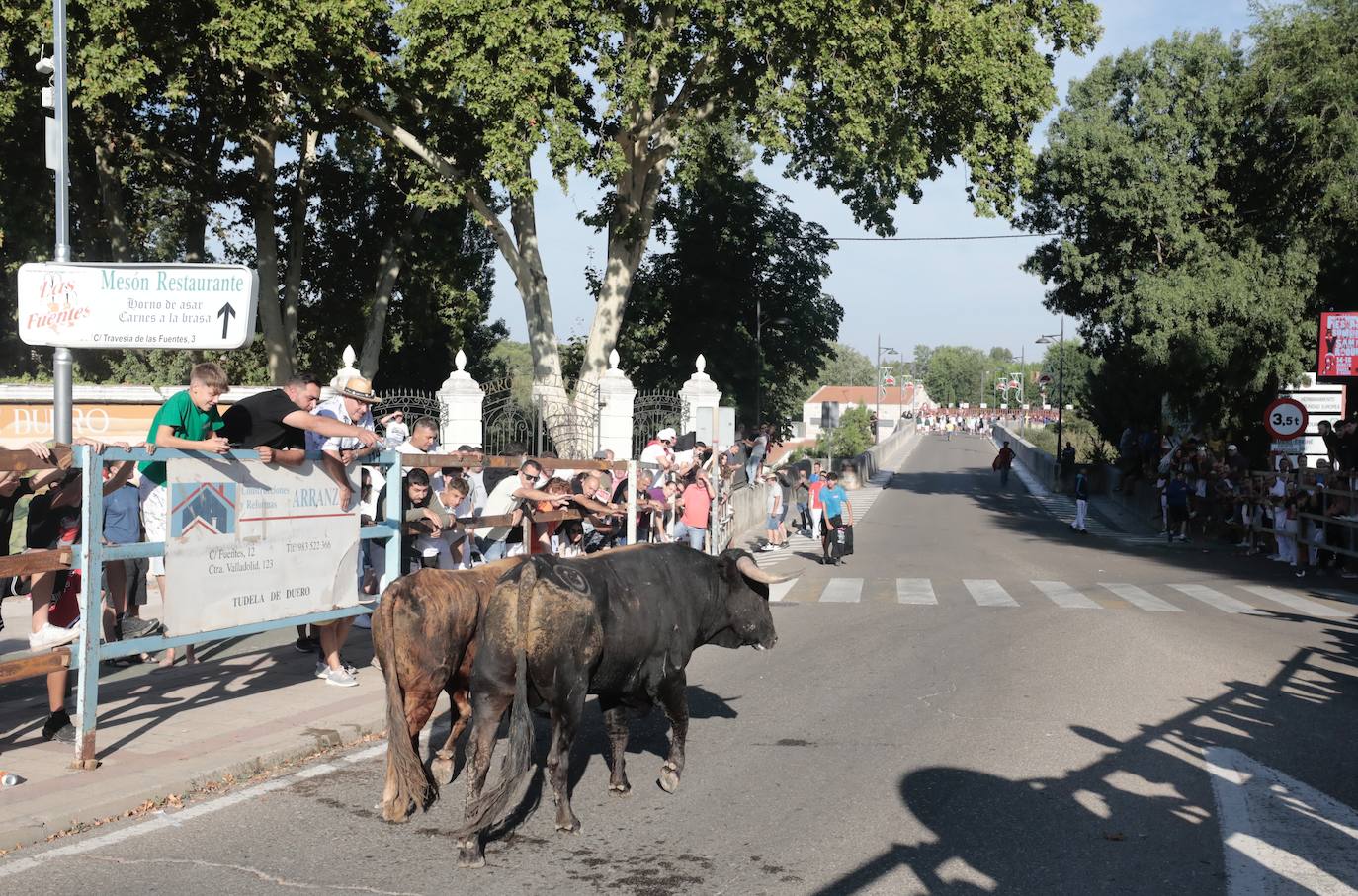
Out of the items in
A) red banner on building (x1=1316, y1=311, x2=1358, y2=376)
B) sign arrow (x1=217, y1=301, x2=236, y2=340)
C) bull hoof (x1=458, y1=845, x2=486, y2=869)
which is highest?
red banner on building (x1=1316, y1=311, x2=1358, y2=376)

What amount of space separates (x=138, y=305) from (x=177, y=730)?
107 inches

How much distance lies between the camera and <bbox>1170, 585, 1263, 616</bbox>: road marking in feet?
53.3

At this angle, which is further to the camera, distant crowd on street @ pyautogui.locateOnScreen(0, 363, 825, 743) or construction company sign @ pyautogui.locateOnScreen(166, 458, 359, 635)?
distant crowd on street @ pyautogui.locateOnScreen(0, 363, 825, 743)

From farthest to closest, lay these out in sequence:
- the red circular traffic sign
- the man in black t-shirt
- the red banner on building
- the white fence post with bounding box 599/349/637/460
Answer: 1. the red banner on building
2. the white fence post with bounding box 599/349/637/460
3. the red circular traffic sign
4. the man in black t-shirt

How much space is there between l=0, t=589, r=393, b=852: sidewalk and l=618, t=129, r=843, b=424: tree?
102 feet

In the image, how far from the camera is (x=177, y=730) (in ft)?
25.9

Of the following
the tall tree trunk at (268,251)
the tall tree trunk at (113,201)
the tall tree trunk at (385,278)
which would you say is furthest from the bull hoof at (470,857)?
the tall tree trunk at (113,201)

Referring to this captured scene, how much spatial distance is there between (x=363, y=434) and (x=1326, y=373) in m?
25.5

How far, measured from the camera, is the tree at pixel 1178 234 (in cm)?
3359

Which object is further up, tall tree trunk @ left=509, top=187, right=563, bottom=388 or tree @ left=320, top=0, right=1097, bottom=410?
tree @ left=320, top=0, right=1097, bottom=410

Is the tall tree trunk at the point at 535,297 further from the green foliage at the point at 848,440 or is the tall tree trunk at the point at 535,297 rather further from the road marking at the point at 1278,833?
the green foliage at the point at 848,440

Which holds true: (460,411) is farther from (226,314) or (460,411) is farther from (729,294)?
(729,294)

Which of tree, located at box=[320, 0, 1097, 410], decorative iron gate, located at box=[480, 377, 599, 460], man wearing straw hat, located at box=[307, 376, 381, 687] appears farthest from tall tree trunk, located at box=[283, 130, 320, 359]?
man wearing straw hat, located at box=[307, 376, 381, 687]

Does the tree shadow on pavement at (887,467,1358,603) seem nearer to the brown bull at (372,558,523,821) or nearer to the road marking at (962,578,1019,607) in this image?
the road marking at (962,578,1019,607)
